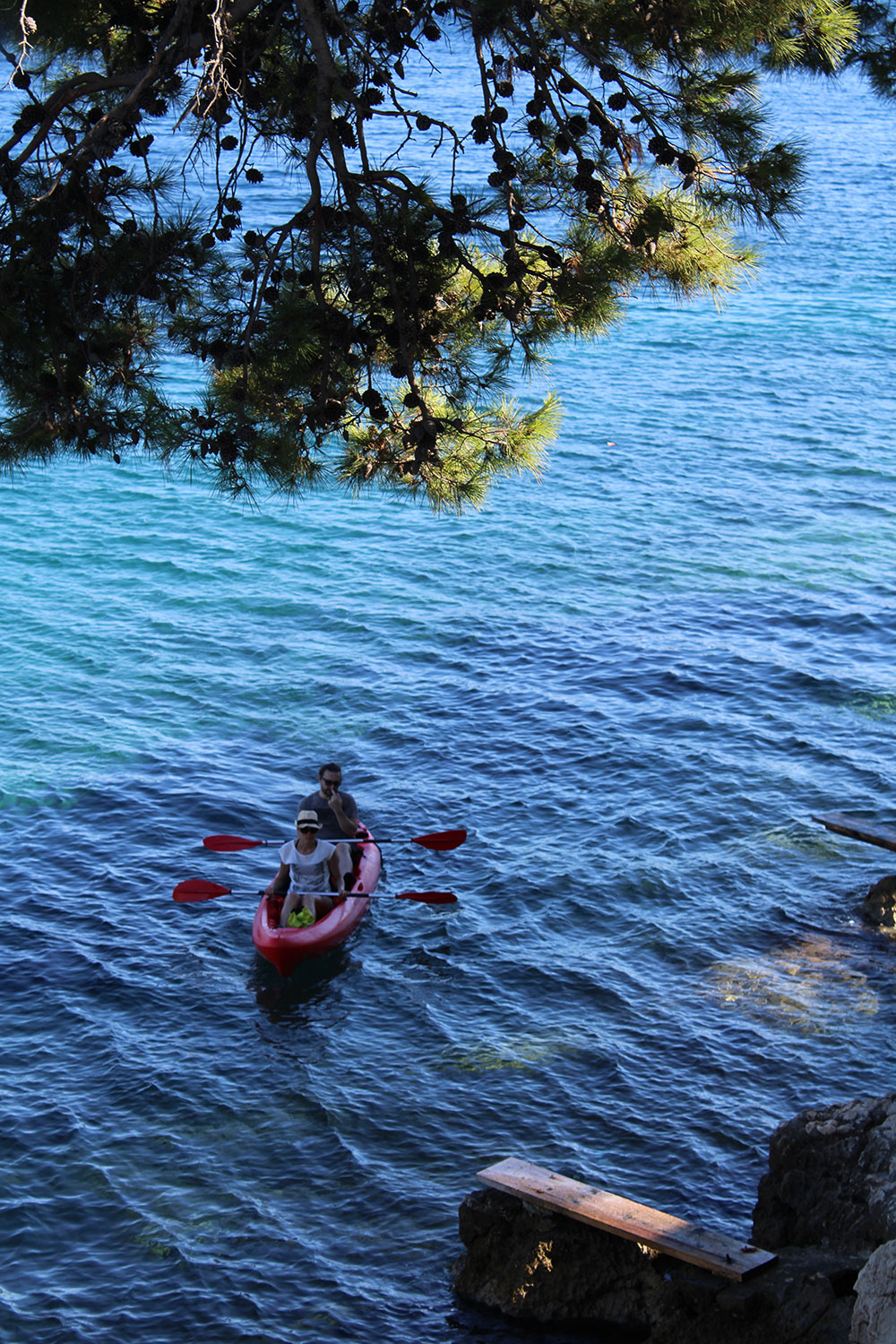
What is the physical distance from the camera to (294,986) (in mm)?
10531

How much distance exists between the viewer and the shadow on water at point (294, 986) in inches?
402

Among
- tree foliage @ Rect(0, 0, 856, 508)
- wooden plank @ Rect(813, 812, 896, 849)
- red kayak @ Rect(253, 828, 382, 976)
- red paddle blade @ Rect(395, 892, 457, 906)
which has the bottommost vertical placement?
red kayak @ Rect(253, 828, 382, 976)

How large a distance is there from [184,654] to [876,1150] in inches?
441

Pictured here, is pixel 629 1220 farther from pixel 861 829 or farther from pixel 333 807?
pixel 333 807

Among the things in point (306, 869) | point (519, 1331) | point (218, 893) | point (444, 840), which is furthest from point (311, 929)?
point (519, 1331)

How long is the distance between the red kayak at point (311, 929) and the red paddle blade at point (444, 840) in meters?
0.43

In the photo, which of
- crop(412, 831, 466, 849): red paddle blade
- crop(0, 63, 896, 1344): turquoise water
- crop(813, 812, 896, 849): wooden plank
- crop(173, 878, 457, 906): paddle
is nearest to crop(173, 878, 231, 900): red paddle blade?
crop(173, 878, 457, 906): paddle

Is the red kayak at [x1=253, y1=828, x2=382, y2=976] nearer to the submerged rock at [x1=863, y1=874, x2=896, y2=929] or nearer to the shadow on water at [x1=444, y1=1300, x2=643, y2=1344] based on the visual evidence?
the shadow on water at [x1=444, y1=1300, x2=643, y2=1344]

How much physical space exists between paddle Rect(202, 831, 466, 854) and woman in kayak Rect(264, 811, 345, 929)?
0.59 ft

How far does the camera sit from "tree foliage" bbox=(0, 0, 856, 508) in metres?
7.68

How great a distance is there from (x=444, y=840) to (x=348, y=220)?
17.6ft

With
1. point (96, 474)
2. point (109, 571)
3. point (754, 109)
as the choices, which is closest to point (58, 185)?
point (754, 109)

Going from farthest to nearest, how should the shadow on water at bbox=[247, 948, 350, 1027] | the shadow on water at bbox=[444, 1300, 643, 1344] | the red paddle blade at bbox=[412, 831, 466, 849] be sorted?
1. the red paddle blade at bbox=[412, 831, 466, 849]
2. the shadow on water at bbox=[247, 948, 350, 1027]
3. the shadow on water at bbox=[444, 1300, 643, 1344]

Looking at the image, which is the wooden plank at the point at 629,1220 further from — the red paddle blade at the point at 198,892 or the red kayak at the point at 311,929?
the red paddle blade at the point at 198,892
